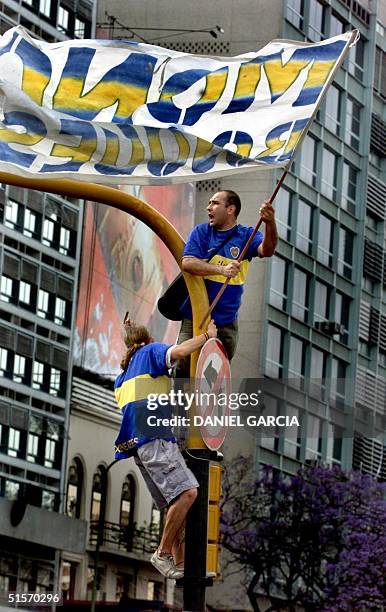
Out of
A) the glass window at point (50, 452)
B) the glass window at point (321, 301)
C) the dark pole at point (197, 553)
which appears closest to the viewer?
the dark pole at point (197, 553)

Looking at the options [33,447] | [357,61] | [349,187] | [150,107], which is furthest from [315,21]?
[150,107]

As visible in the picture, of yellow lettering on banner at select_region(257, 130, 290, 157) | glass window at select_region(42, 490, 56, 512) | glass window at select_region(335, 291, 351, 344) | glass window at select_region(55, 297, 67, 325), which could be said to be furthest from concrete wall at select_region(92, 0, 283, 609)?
yellow lettering on banner at select_region(257, 130, 290, 157)

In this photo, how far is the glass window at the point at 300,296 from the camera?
92.3 metres

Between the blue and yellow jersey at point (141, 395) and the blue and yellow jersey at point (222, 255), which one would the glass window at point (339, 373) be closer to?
the blue and yellow jersey at point (222, 255)

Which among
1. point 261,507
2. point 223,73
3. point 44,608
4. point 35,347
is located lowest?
point 44,608

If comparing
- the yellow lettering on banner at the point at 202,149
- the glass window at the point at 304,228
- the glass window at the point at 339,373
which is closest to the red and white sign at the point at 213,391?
the yellow lettering on banner at the point at 202,149

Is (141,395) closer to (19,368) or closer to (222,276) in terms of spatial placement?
(222,276)

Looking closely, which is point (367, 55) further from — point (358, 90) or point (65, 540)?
point (65, 540)

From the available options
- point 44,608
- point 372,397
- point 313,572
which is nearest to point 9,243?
point 313,572

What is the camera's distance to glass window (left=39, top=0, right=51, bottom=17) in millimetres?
78662

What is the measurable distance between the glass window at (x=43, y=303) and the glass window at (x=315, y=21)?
23.5 m

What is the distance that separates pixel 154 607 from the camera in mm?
78438

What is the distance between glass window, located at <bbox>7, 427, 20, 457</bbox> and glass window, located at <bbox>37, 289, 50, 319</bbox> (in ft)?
17.1

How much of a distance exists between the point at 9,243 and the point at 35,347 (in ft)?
14.8
